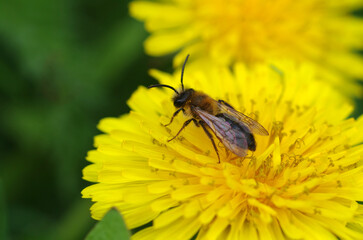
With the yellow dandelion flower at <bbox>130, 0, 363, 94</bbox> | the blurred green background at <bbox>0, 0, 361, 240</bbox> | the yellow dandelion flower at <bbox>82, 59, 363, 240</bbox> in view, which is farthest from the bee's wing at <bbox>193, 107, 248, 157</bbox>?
the blurred green background at <bbox>0, 0, 361, 240</bbox>

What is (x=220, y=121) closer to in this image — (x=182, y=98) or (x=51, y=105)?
(x=182, y=98)

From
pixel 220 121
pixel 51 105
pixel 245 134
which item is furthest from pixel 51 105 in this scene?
pixel 245 134

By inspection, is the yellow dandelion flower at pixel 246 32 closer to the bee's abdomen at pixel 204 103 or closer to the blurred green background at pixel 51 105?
the blurred green background at pixel 51 105

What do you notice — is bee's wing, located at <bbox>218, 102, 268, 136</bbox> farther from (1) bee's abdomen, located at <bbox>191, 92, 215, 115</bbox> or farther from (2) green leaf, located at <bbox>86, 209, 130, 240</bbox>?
(2) green leaf, located at <bbox>86, 209, 130, 240</bbox>

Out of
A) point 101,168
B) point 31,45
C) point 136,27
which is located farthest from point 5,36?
point 101,168

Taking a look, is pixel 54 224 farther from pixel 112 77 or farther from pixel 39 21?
pixel 39 21
